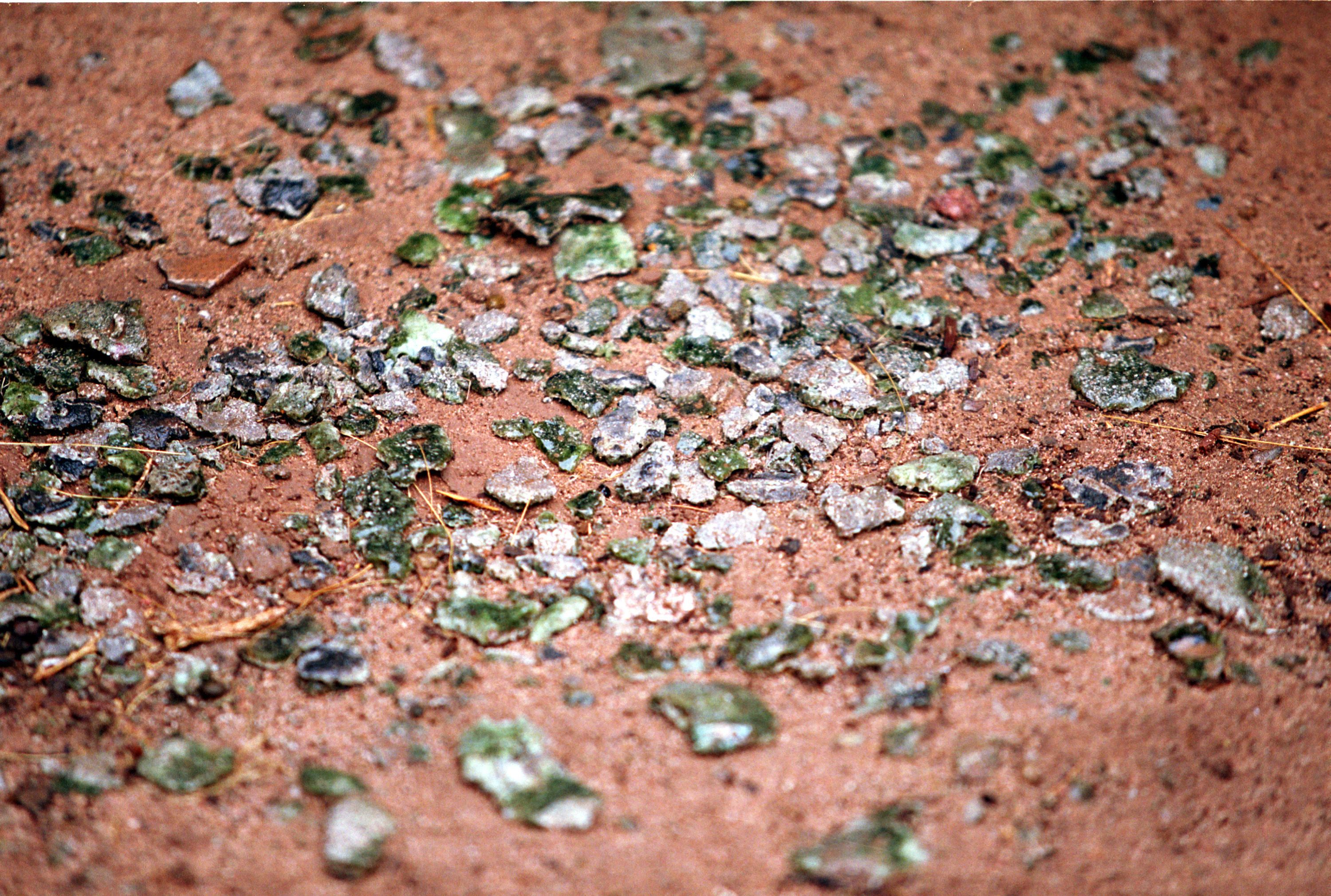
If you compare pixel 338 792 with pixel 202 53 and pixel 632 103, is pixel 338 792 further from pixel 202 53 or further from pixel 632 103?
→ pixel 202 53

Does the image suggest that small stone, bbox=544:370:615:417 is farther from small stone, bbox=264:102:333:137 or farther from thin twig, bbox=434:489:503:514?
small stone, bbox=264:102:333:137

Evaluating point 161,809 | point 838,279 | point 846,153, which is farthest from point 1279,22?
point 161,809

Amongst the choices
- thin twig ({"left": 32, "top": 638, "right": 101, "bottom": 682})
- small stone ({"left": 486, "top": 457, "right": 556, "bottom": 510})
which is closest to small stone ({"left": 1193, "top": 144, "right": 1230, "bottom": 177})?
small stone ({"left": 486, "top": 457, "right": 556, "bottom": 510})

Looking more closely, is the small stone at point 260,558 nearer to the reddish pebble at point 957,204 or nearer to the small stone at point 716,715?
the small stone at point 716,715

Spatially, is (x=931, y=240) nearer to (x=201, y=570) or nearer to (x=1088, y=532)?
(x=1088, y=532)

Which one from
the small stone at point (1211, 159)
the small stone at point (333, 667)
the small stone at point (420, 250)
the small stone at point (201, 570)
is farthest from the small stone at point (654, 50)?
the small stone at point (333, 667)

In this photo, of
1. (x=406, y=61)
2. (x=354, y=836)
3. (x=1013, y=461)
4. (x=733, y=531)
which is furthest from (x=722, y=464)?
(x=406, y=61)
